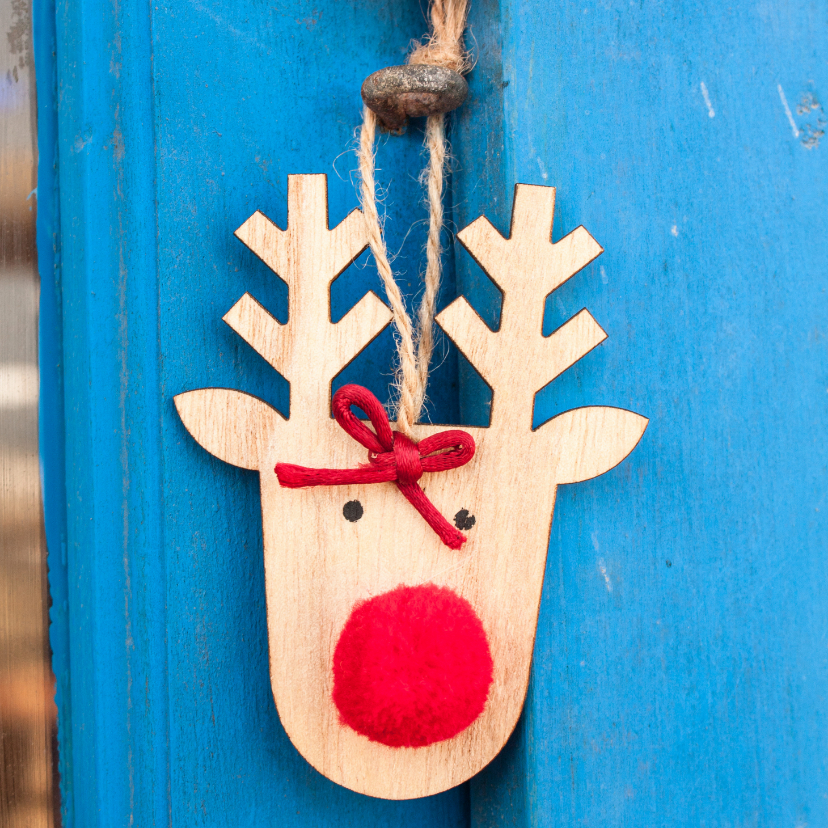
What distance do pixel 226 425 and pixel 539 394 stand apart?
0.86ft

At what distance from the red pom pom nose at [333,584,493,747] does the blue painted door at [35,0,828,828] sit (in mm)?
88

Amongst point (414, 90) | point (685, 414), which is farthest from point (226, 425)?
point (685, 414)

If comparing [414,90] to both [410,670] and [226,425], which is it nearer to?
[226,425]

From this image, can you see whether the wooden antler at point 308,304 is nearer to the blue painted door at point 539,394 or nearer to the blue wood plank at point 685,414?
the blue painted door at point 539,394

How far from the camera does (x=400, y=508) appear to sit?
478 millimetres

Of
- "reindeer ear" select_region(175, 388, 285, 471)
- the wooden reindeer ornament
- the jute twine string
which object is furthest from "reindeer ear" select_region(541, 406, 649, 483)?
"reindeer ear" select_region(175, 388, 285, 471)

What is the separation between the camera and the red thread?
0.45 m

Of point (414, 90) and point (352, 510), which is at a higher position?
point (414, 90)

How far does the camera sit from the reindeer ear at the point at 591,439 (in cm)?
50

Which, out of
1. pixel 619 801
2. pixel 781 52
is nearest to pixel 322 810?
pixel 619 801

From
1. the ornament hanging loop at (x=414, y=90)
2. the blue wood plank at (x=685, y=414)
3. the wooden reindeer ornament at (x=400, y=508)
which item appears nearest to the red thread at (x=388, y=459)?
the wooden reindeer ornament at (x=400, y=508)

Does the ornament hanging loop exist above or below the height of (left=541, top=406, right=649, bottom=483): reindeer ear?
above

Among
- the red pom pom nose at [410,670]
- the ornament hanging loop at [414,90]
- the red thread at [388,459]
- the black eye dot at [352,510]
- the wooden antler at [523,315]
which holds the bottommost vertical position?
the red pom pom nose at [410,670]

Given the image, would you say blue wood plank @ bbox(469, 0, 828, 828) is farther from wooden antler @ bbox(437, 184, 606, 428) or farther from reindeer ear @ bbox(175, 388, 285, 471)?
reindeer ear @ bbox(175, 388, 285, 471)
